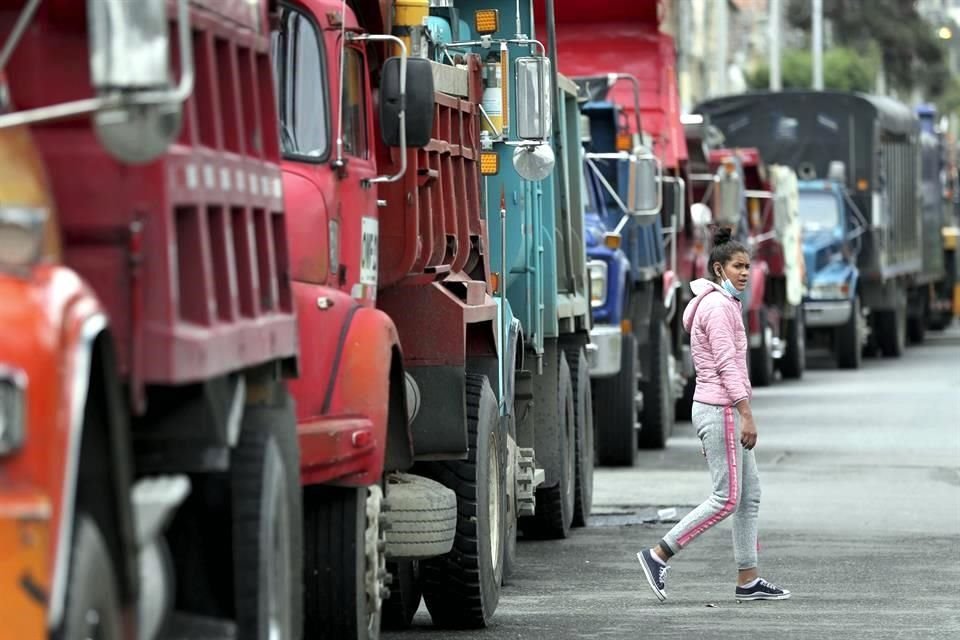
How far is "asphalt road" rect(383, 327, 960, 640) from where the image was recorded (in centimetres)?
1131

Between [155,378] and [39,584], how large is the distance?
906 mm

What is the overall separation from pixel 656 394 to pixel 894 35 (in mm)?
69537

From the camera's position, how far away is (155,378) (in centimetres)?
604

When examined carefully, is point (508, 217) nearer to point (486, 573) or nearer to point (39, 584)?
point (486, 573)

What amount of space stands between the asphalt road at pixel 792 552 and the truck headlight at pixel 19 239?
5.77 metres

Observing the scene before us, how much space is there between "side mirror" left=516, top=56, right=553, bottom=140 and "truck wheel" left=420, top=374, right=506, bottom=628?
1.44 m

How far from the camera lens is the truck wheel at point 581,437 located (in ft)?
51.6

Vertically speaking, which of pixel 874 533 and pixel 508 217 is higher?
pixel 508 217

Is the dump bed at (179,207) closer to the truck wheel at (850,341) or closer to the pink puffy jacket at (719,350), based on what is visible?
the pink puffy jacket at (719,350)

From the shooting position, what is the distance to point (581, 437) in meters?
15.8

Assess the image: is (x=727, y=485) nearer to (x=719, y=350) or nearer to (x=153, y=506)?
(x=719, y=350)

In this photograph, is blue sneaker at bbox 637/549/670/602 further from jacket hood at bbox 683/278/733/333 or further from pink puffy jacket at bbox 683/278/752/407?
jacket hood at bbox 683/278/733/333

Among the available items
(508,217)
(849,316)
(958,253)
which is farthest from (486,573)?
(958,253)

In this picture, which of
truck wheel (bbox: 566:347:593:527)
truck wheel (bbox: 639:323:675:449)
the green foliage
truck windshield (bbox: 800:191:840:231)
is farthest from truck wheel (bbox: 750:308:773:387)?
the green foliage
